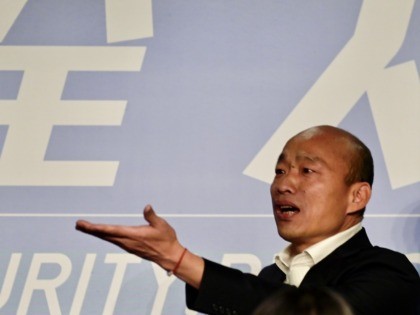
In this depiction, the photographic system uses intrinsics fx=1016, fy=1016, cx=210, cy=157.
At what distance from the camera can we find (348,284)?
78.9 inches

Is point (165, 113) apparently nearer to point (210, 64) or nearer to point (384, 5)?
point (210, 64)

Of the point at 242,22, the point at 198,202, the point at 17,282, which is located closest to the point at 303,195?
the point at 198,202

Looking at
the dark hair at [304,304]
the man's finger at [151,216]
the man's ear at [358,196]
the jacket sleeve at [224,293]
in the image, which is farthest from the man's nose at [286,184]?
the dark hair at [304,304]

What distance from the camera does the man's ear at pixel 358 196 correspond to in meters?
2.20

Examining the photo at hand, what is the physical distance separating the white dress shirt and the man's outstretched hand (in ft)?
1.16

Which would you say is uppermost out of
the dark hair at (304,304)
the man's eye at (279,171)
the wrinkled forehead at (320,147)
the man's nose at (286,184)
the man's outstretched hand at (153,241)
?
the wrinkled forehead at (320,147)

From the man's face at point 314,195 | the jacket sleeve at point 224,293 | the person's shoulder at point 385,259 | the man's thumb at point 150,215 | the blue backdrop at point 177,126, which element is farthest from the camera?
the blue backdrop at point 177,126

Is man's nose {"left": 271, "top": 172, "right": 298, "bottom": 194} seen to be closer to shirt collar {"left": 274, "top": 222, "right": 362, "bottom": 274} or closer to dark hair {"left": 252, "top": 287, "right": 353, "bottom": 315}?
shirt collar {"left": 274, "top": 222, "right": 362, "bottom": 274}

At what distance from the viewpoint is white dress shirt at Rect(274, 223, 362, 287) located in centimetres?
213

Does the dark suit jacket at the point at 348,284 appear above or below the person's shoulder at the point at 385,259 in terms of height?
below

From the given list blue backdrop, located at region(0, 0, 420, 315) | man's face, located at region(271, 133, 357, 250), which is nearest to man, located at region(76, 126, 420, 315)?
man's face, located at region(271, 133, 357, 250)

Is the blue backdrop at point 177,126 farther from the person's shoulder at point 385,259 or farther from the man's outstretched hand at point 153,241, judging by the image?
the man's outstretched hand at point 153,241

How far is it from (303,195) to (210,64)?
0.64 m

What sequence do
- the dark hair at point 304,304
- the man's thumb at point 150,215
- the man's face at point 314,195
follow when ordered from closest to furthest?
1. the dark hair at point 304,304
2. the man's thumb at point 150,215
3. the man's face at point 314,195
